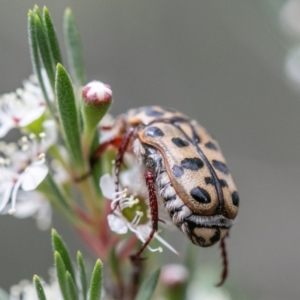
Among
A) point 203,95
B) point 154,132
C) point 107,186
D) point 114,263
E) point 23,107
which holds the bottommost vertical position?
point 114,263

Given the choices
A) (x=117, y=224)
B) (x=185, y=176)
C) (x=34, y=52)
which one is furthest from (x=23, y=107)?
(x=185, y=176)

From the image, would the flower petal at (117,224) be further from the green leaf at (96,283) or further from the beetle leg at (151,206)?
the green leaf at (96,283)

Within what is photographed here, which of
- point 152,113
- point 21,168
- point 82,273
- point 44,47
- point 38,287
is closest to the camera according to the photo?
point 38,287

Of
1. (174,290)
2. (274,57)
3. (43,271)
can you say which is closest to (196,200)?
(174,290)

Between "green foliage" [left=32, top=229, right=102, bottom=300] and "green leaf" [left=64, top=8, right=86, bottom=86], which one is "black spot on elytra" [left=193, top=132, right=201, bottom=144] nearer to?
"green leaf" [left=64, top=8, right=86, bottom=86]

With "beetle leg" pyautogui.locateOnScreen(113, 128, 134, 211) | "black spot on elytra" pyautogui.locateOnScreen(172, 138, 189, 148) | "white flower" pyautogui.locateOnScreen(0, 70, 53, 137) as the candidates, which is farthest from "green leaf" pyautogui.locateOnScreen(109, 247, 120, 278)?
"white flower" pyautogui.locateOnScreen(0, 70, 53, 137)

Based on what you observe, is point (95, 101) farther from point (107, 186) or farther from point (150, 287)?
point (150, 287)

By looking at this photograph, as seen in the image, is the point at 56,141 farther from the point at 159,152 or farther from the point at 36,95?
the point at 159,152
